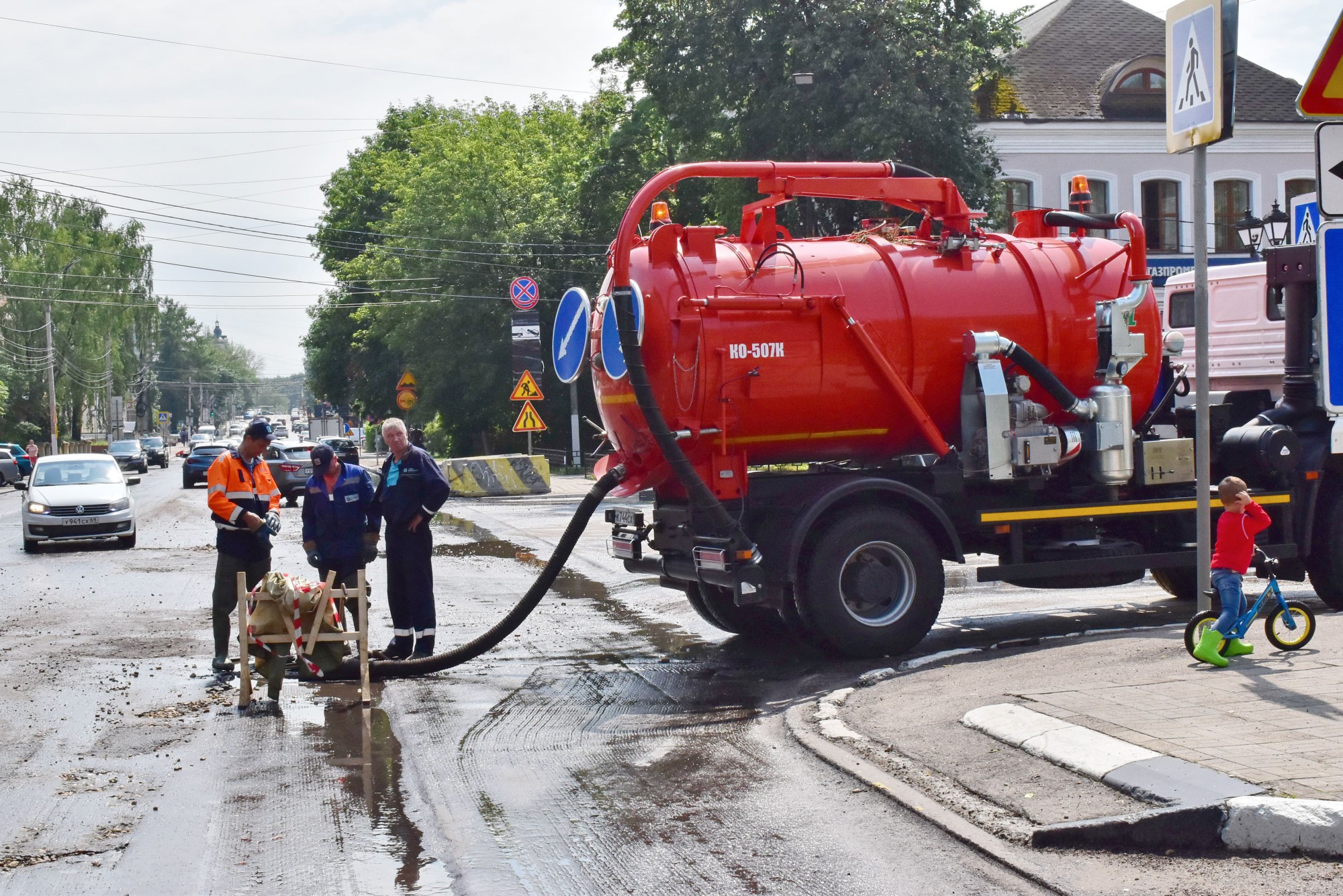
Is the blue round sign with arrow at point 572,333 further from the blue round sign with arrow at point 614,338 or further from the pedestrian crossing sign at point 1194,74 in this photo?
the pedestrian crossing sign at point 1194,74

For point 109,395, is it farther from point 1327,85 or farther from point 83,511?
point 1327,85

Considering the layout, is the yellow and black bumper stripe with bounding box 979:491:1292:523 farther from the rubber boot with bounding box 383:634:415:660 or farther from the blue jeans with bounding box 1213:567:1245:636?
the rubber boot with bounding box 383:634:415:660

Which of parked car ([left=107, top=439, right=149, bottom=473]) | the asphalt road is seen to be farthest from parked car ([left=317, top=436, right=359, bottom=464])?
parked car ([left=107, top=439, right=149, bottom=473])

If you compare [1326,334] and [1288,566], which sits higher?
[1326,334]

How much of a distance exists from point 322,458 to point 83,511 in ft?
41.3

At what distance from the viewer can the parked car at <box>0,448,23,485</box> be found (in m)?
50.9

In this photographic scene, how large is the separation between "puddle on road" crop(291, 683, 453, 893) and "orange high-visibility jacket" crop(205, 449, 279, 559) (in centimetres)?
149

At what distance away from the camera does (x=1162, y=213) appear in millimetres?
37250

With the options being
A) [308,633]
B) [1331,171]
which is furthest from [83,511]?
[1331,171]

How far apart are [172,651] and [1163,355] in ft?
26.8

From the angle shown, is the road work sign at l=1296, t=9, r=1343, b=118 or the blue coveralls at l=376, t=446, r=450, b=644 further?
the blue coveralls at l=376, t=446, r=450, b=644

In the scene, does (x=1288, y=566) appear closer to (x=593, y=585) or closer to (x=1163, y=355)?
(x=1163, y=355)

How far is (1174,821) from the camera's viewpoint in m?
5.18

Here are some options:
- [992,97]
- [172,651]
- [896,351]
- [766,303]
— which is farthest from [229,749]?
[992,97]
